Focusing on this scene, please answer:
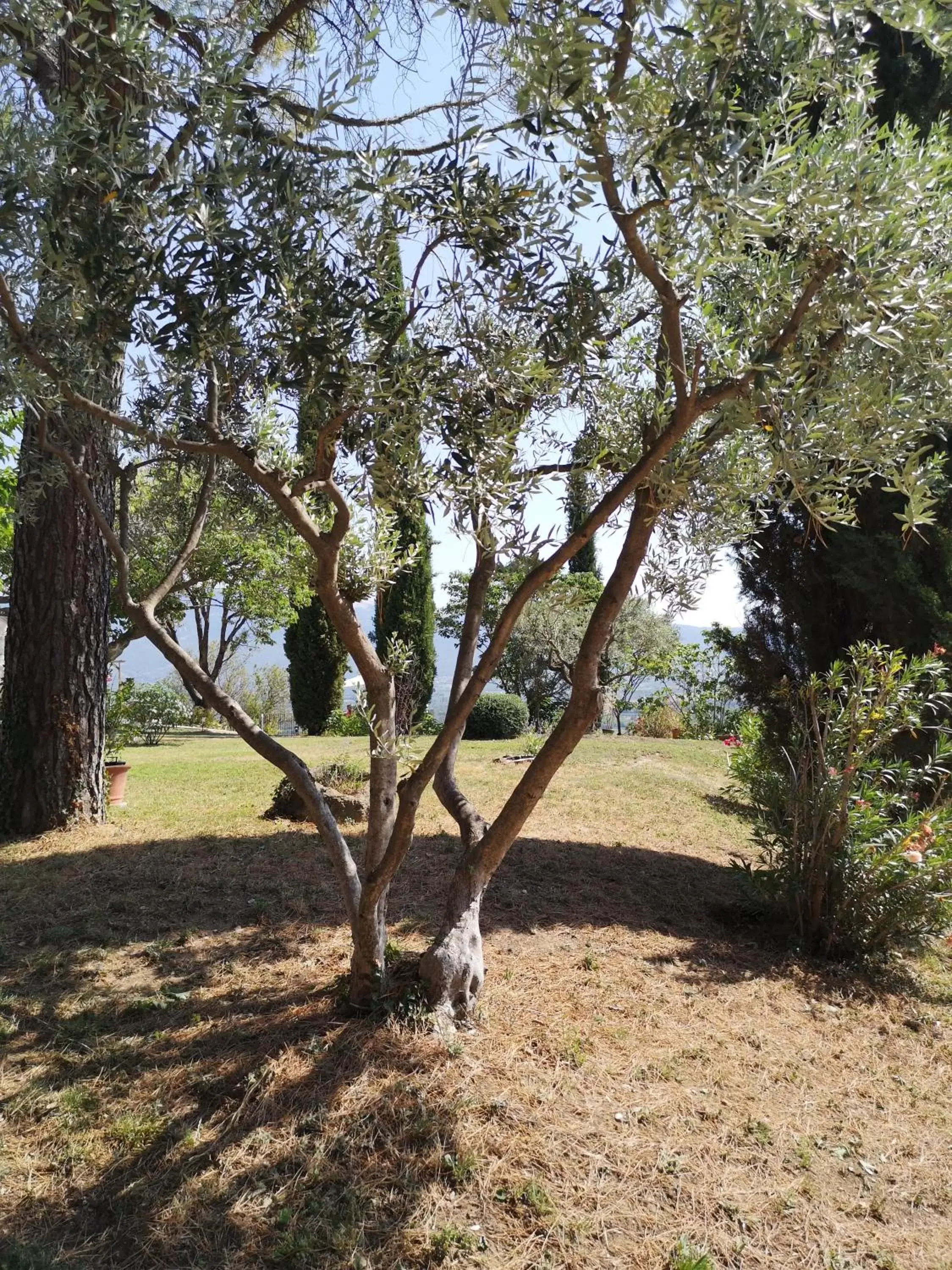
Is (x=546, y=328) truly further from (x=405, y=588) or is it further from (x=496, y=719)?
(x=405, y=588)

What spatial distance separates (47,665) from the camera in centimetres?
635

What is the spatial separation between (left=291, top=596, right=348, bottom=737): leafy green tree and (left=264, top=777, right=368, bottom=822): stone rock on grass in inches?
475

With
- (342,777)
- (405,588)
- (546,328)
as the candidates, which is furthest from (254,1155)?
(405,588)

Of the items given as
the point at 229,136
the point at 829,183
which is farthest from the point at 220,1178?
the point at 829,183

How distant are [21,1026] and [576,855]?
4171 mm

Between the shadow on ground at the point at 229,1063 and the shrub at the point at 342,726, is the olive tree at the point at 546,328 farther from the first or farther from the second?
the shrub at the point at 342,726

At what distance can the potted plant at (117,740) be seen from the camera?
7477 mm

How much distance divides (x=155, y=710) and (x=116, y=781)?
981cm

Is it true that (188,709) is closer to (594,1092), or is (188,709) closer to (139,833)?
(139,833)

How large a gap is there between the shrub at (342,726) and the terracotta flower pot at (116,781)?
333 inches

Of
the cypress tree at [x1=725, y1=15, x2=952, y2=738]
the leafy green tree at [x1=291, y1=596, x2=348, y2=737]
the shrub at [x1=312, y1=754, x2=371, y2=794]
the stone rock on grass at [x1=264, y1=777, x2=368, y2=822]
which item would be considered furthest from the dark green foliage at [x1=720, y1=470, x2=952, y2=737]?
the leafy green tree at [x1=291, y1=596, x2=348, y2=737]

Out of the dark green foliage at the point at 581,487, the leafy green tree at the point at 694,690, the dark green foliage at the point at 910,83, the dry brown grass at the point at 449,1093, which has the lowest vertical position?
the dry brown grass at the point at 449,1093

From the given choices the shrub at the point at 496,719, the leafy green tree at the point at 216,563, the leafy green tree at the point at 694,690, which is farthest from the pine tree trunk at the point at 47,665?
the leafy green tree at the point at 694,690

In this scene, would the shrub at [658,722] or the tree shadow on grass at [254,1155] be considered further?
the shrub at [658,722]
